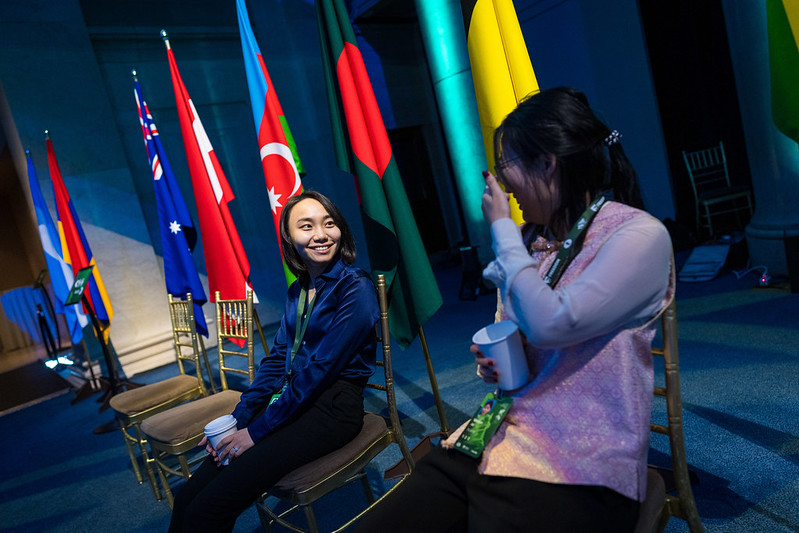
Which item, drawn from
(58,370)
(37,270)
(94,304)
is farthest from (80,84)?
(37,270)

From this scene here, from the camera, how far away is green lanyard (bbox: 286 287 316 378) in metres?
1.84

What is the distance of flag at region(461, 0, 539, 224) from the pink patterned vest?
141 centimetres

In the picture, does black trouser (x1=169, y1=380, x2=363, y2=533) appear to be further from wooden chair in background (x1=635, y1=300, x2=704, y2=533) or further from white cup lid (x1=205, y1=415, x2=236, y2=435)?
wooden chair in background (x1=635, y1=300, x2=704, y2=533)

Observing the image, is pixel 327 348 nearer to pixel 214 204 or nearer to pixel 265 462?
pixel 265 462

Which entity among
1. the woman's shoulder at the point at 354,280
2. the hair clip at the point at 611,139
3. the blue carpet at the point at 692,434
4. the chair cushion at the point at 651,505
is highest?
the hair clip at the point at 611,139

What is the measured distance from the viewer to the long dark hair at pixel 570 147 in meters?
1.06

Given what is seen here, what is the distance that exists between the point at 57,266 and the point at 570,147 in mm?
6259

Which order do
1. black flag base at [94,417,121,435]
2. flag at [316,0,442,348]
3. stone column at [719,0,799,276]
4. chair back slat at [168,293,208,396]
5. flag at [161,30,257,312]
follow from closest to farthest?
flag at [316,0,442,348]
chair back slat at [168,293,208,396]
flag at [161,30,257,312]
stone column at [719,0,799,276]
black flag base at [94,417,121,435]

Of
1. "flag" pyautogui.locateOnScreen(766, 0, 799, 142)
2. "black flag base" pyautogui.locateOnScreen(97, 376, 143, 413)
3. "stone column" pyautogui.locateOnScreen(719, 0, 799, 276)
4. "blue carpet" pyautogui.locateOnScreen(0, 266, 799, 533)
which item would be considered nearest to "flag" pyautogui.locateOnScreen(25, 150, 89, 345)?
"black flag base" pyautogui.locateOnScreen(97, 376, 143, 413)

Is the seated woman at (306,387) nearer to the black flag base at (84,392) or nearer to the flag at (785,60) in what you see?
the flag at (785,60)

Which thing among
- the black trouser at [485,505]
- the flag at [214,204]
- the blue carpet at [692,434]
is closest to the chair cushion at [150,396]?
the blue carpet at [692,434]

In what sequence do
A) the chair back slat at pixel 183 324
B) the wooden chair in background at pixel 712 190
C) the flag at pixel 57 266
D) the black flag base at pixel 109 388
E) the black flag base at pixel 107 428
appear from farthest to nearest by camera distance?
the wooden chair in background at pixel 712 190 < the flag at pixel 57 266 < the black flag base at pixel 109 388 < the black flag base at pixel 107 428 < the chair back slat at pixel 183 324

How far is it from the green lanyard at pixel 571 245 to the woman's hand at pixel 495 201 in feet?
0.49

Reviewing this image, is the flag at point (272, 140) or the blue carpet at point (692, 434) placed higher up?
the flag at point (272, 140)
